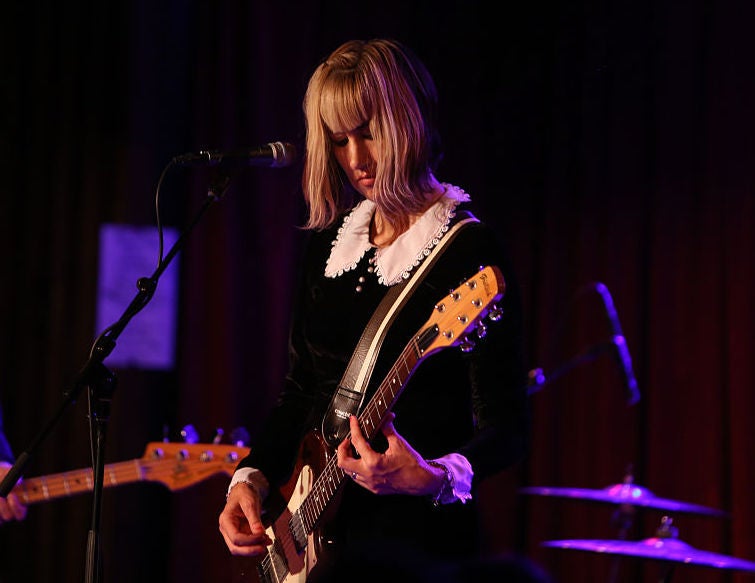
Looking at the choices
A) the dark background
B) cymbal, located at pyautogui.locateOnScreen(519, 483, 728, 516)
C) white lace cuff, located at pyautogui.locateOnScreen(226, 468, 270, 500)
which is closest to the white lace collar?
white lace cuff, located at pyautogui.locateOnScreen(226, 468, 270, 500)

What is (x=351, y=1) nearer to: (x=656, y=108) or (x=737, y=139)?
(x=656, y=108)

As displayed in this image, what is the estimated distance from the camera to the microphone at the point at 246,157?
92.6 inches

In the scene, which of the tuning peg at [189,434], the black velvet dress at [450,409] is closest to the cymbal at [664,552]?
the black velvet dress at [450,409]

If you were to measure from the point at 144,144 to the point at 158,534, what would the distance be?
190cm

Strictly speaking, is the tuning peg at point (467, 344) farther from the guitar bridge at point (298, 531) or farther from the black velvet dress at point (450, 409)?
the guitar bridge at point (298, 531)

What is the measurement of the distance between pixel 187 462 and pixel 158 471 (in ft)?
0.37

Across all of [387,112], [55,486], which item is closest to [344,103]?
[387,112]

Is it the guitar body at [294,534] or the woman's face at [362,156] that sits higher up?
the woman's face at [362,156]

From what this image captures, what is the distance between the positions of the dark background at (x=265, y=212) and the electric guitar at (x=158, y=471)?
107 centimetres

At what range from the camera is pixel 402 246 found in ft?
7.49

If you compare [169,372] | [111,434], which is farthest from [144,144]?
[111,434]

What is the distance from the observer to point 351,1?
15.0 feet

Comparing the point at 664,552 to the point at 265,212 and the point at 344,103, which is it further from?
the point at 265,212

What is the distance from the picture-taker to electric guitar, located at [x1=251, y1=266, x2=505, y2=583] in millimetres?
1882
